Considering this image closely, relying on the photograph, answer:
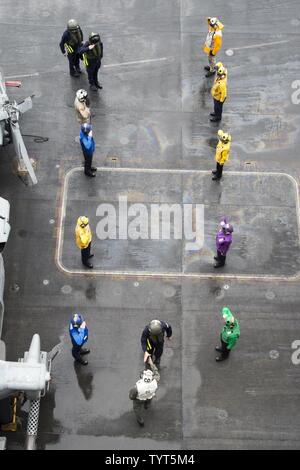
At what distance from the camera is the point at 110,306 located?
2598cm

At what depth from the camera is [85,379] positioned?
24.7 meters

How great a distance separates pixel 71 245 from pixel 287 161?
780 centimetres

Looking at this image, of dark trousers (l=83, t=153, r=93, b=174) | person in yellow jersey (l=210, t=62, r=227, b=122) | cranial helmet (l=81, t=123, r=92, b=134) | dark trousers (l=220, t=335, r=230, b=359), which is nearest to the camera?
dark trousers (l=220, t=335, r=230, b=359)

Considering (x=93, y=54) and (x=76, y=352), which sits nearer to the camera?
(x=76, y=352)

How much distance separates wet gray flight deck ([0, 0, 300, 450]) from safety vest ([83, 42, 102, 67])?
170 cm

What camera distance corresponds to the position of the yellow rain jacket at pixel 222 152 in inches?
1059

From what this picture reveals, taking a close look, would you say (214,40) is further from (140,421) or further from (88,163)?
(140,421)

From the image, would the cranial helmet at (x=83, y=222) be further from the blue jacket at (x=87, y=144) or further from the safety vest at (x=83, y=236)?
the blue jacket at (x=87, y=144)

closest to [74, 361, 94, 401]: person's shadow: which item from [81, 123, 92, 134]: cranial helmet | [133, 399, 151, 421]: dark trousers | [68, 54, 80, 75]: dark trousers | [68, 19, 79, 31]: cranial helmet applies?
[133, 399, 151, 421]: dark trousers

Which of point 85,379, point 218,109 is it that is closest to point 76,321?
point 85,379

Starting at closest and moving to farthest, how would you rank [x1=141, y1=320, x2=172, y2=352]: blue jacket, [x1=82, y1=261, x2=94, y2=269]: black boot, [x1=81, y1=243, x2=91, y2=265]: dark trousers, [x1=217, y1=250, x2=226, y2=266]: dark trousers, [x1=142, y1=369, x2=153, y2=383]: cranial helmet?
[x1=142, y1=369, x2=153, y2=383]: cranial helmet < [x1=141, y1=320, x2=172, y2=352]: blue jacket < [x1=81, y1=243, x2=91, y2=265]: dark trousers < [x1=217, y1=250, x2=226, y2=266]: dark trousers < [x1=82, y1=261, x2=94, y2=269]: black boot

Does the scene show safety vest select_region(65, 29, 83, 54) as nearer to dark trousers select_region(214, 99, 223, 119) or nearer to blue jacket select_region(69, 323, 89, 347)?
dark trousers select_region(214, 99, 223, 119)

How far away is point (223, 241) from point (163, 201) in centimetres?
343

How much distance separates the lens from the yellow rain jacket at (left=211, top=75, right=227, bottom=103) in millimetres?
28406
